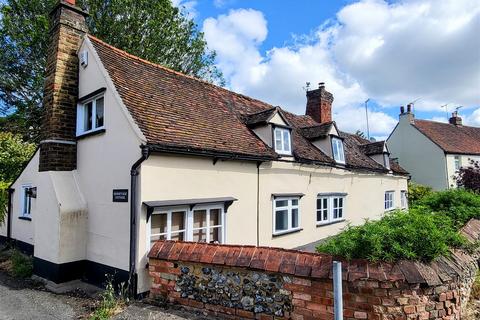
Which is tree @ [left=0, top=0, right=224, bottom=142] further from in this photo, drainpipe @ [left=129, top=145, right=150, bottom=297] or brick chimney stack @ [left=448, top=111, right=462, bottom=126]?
brick chimney stack @ [left=448, top=111, right=462, bottom=126]

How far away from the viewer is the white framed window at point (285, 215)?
1188 centimetres

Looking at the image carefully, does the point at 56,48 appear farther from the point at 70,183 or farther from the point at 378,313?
the point at 378,313

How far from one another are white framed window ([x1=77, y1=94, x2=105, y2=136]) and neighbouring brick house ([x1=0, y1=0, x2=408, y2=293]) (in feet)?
0.11

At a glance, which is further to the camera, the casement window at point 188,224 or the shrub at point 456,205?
the shrub at point 456,205

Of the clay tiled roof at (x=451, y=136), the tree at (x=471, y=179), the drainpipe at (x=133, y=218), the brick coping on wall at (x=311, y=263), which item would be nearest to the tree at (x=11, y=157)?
the drainpipe at (x=133, y=218)

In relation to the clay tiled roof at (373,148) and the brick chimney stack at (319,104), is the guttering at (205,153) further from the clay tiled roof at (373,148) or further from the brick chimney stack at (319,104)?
the clay tiled roof at (373,148)

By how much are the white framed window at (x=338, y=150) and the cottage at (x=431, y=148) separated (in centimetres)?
1828

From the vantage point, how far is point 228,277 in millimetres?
6051

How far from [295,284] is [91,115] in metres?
7.70

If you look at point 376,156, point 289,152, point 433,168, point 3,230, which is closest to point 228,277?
point 289,152

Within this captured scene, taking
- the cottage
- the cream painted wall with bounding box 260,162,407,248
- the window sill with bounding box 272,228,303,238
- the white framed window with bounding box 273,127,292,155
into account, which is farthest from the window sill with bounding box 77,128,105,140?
the cottage

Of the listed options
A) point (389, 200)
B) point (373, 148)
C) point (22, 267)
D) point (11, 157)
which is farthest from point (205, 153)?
point (389, 200)

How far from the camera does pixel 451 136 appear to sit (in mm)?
33031

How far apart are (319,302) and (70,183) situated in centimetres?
768
